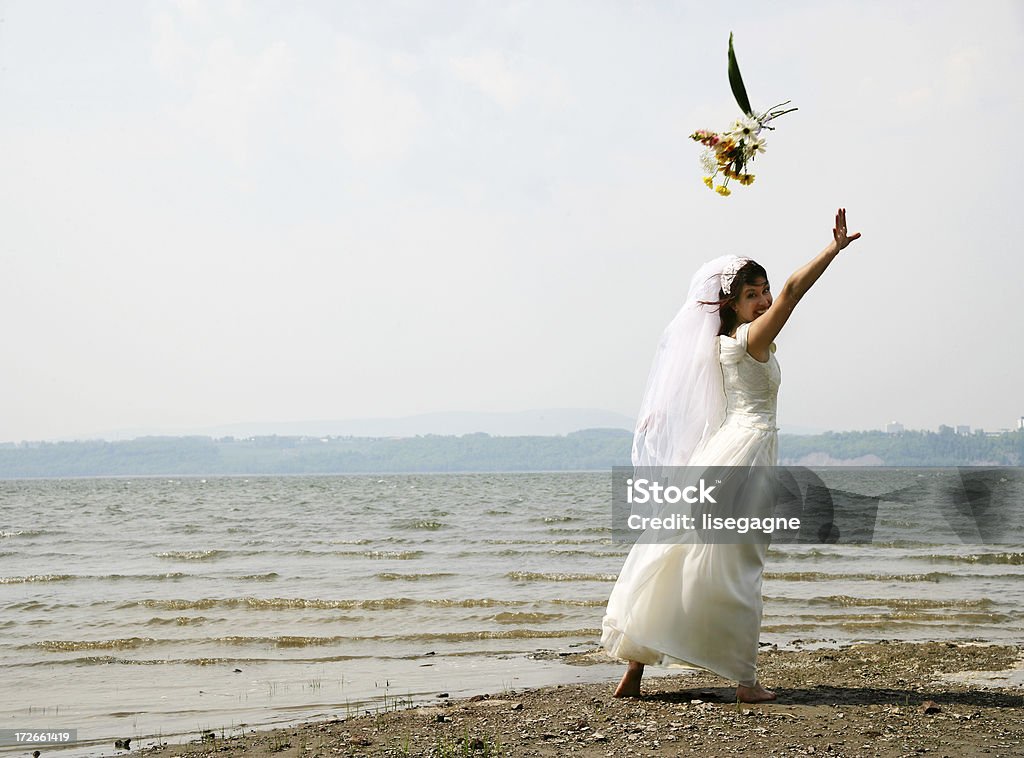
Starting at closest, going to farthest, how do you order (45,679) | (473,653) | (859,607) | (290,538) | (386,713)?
1. (386,713)
2. (45,679)
3. (473,653)
4. (859,607)
5. (290,538)

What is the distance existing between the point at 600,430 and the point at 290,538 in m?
137

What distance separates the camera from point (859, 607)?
9.91 meters

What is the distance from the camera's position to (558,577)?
1280cm

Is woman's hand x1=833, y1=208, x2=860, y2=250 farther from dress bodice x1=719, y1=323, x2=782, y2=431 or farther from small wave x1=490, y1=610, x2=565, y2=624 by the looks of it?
small wave x1=490, y1=610, x2=565, y2=624

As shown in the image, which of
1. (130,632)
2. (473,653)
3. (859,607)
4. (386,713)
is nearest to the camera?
(386,713)

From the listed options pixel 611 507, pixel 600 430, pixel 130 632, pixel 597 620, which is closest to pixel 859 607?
pixel 597 620

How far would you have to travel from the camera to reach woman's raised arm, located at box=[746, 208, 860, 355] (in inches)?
167

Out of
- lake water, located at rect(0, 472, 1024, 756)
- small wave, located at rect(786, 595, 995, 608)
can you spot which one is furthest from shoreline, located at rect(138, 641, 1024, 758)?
small wave, located at rect(786, 595, 995, 608)

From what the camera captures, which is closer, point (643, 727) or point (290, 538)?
point (643, 727)

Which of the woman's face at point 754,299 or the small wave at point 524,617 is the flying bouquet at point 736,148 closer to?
the woman's face at point 754,299

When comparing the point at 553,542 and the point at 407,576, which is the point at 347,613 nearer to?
the point at 407,576

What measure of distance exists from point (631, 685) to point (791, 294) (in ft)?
7.68

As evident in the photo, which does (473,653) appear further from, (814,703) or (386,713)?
(814,703)

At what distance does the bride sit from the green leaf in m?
0.76
